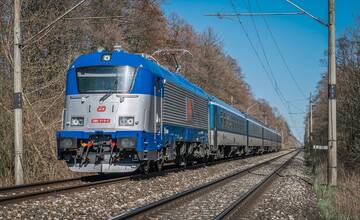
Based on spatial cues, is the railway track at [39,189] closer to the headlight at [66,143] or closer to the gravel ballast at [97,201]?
the gravel ballast at [97,201]

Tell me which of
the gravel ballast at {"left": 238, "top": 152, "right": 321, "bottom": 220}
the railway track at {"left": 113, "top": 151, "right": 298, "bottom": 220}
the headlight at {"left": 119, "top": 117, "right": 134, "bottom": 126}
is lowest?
the gravel ballast at {"left": 238, "top": 152, "right": 321, "bottom": 220}

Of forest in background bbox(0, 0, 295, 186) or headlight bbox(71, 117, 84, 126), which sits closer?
headlight bbox(71, 117, 84, 126)

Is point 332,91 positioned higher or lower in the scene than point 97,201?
higher

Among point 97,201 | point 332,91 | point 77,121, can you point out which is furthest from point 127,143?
point 332,91

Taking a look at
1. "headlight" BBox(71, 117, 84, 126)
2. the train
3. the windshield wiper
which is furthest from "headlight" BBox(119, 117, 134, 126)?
"headlight" BBox(71, 117, 84, 126)

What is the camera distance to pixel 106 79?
14680 mm

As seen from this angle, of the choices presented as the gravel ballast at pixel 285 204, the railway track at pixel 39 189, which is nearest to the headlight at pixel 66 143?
the railway track at pixel 39 189

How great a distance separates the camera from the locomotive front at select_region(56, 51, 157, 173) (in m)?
14.0

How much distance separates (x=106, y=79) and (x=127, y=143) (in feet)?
6.67

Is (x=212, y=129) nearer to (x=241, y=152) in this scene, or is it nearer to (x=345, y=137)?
(x=345, y=137)

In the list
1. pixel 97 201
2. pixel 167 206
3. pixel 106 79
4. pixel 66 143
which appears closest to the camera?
pixel 167 206

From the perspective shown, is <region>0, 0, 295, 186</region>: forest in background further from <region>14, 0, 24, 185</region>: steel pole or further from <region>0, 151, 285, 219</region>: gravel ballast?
<region>0, 151, 285, 219</region>: gravel ballast

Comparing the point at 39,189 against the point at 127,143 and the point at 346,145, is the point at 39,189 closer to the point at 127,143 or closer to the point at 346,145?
the point at 127,143

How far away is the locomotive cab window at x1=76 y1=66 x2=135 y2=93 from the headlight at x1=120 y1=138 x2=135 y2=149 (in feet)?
4.78
